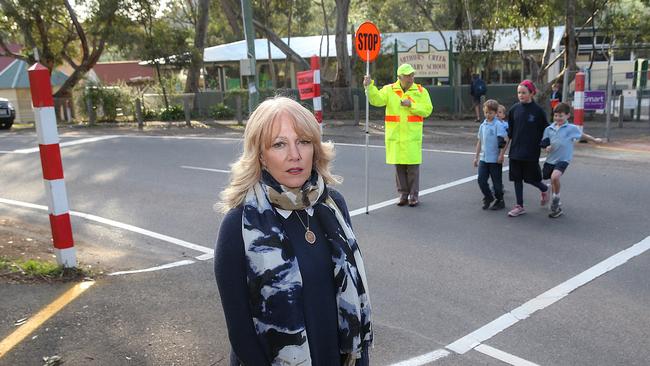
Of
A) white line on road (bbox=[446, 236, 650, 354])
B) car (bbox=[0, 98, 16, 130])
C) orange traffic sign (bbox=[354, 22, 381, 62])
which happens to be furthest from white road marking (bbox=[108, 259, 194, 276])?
car (bbox=[0, 98, 16, 130])

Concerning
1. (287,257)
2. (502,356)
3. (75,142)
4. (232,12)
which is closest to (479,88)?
(232,12)

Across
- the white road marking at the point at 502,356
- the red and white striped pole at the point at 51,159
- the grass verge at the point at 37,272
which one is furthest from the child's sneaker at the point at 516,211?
the red and white striped pole at the point at 51,159

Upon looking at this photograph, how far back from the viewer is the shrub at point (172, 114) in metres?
23.8

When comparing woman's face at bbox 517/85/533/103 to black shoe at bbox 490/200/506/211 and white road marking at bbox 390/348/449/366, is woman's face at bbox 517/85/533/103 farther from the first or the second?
white road marking at bbox 390/348/449/366

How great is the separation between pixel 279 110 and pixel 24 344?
105 inches

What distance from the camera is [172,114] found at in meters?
23.8

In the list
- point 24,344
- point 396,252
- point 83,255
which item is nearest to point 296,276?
point 24,344

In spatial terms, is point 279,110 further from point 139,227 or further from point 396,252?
point 139,227

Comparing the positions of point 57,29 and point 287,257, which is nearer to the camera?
point 287,257

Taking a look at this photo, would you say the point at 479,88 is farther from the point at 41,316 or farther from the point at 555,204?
the point at 41,316

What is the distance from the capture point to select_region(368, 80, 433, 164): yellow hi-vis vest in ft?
26.5

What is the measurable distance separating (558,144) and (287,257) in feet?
20.7

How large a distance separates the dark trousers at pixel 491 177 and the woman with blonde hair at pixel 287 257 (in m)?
5.98

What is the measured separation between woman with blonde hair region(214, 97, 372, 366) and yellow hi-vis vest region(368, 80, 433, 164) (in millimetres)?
5829
